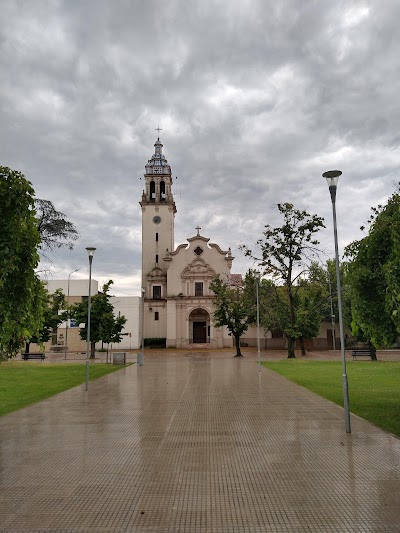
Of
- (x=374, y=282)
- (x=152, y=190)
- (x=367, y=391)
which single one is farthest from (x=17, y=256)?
(x=152, y=190)

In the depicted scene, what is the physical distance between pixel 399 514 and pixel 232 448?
343 centimetres

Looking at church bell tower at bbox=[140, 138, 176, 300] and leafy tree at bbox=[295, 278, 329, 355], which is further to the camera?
church bell tower at bbox=[140, 138, 176, 300]

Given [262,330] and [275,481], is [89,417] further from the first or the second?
[262,330]

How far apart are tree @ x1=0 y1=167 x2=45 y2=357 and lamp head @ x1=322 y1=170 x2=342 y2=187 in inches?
252

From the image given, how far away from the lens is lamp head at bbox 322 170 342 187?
32.8 feet

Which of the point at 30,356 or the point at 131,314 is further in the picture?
the point at 131,314

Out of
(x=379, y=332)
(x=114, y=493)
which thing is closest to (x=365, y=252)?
(x=379, y=332)

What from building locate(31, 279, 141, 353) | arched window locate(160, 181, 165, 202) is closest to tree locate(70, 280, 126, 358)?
building locate(31, 279, 141, 353)

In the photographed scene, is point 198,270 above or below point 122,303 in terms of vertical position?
above

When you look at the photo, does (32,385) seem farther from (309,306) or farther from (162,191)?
(162,191)

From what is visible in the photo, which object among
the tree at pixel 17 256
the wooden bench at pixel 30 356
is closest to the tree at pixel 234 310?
the wooden bench at pixel 30 356

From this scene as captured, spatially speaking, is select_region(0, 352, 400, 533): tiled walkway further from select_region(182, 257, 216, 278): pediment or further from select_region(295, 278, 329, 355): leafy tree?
select_region(182, 257, 216, 278): pediment

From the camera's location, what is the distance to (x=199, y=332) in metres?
55.7

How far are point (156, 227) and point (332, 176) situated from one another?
50.7 m
